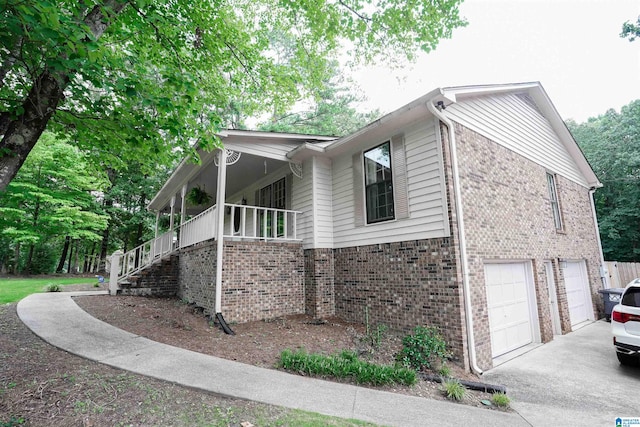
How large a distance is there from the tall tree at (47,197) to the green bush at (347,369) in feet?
56.7

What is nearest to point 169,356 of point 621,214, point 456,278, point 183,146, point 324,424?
point 324,424

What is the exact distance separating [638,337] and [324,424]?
5.78 meters

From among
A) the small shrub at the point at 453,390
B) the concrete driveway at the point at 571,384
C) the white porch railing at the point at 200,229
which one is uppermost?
the white porch railing at the point at 200,229

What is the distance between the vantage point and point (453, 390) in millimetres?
4410

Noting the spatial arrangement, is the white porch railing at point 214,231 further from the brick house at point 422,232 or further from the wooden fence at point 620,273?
the wooden fence at point 620,273

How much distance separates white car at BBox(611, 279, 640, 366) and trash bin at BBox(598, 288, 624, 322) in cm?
646

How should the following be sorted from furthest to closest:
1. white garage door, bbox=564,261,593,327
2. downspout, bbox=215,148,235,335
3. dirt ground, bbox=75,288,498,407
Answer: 1. white garage door, bbox=564,261,593,327
2. downspout, bbox=215,148,235,335
3. dirt ground, bbox=75,288,498,407

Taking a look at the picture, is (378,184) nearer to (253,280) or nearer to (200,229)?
(253,280)

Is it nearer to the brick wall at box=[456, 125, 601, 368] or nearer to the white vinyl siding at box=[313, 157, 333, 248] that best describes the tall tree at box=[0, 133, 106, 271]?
the white vinyl siding at box=[313, 157, 333, 248]

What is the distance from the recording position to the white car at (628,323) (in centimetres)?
530

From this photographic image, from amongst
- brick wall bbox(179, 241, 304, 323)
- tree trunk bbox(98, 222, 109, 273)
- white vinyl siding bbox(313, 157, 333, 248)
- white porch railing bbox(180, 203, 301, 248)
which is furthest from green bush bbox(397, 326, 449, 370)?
tree trunk bbox(98, 222, 109, 273)

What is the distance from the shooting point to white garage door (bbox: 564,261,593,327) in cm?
976

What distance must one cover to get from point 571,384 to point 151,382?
6.69 m

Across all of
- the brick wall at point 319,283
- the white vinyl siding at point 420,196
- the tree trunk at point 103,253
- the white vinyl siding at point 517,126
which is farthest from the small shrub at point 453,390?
the tree trunk at point 103,253
